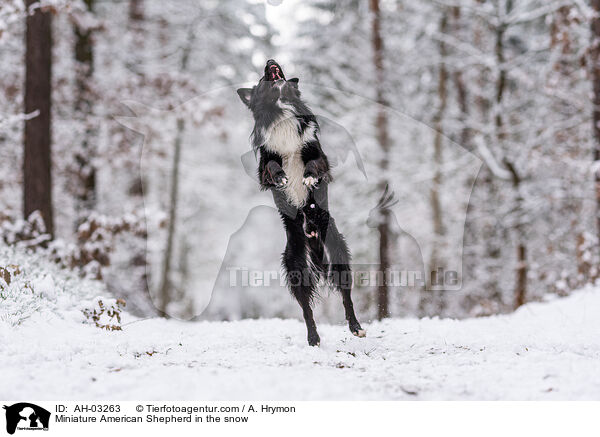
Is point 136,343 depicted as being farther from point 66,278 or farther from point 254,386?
point 66,278

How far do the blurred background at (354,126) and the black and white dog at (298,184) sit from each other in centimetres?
367

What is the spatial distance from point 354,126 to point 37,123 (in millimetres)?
6382

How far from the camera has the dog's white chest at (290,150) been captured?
361 cm

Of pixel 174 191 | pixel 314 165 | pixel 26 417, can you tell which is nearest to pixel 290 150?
pixel 314 165

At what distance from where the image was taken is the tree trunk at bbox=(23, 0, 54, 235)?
7.39 m

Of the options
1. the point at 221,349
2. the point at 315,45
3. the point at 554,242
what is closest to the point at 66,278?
the point at 221,349

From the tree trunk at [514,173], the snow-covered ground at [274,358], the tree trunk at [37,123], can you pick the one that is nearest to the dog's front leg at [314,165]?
the snow-covered ground at [274,358]

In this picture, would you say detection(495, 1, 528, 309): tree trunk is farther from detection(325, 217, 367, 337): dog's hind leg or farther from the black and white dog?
the black and white dog

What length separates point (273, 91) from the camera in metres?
3.54

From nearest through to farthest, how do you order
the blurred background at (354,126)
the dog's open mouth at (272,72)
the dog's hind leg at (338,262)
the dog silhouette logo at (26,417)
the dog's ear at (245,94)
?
the dog silhouette logo at (26,417) < the dog's open mouth at (272,72) < the dog's ear at (245,94) < the dog's hind leg at (338,262) < the blurred background at (354,126)

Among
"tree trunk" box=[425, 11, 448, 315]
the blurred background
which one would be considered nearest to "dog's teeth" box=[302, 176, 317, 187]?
the blurred background

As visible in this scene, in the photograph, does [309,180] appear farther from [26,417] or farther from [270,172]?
[26,417]

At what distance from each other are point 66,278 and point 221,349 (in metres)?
3.05

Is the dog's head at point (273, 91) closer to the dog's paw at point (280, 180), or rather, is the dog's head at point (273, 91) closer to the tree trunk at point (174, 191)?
the dog's paw at point (280, 180)
